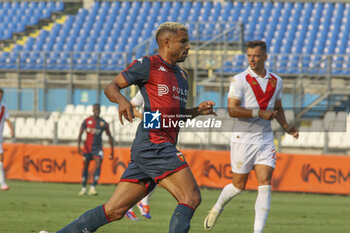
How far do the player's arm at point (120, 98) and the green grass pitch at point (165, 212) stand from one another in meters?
3.83

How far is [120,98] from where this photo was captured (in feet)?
16.4

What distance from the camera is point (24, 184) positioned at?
1755 centimetres

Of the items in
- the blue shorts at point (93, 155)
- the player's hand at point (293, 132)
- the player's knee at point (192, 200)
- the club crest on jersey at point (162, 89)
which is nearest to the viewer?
the player's knee at point (192, 200)

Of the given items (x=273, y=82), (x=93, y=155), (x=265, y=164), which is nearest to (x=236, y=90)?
Answer: (x=273, y=82)

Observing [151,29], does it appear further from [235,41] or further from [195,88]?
[195,88]

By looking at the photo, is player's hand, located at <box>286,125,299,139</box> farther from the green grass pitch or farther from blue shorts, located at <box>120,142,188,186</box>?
blue shorts, located at <box>120,142,188,186</box>

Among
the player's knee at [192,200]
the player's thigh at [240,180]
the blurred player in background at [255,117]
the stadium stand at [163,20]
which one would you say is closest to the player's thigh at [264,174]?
the blurred player in background at [255,117]

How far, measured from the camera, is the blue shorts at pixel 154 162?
548 centimetres

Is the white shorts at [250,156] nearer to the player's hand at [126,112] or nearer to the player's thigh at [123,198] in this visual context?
the player's thigh at [123,198]

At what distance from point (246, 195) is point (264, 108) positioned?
8.08m

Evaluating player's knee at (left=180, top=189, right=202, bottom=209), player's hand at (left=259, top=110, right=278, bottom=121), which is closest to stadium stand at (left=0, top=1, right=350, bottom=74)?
player's hand at (left=259, top=110, right=278, bottom=121)

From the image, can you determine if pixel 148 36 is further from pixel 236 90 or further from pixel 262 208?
pixel 262 208

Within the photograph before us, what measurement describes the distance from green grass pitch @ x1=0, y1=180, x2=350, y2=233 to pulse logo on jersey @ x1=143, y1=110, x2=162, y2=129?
137 inches

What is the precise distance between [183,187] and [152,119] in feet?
2.08
